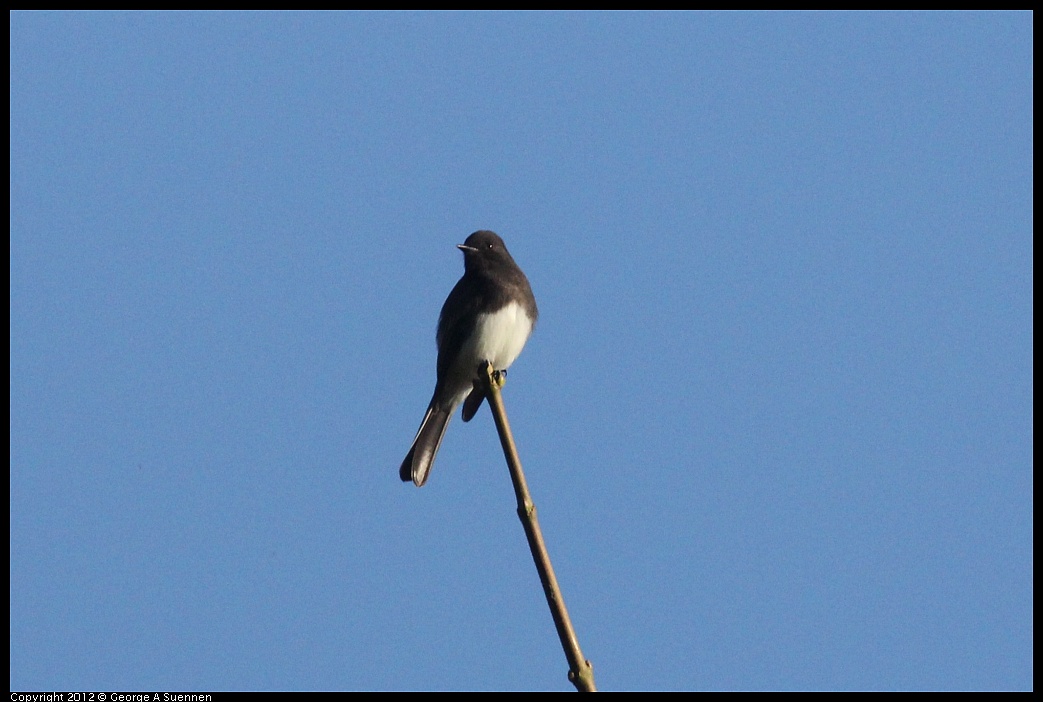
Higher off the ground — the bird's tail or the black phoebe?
the black phoebe

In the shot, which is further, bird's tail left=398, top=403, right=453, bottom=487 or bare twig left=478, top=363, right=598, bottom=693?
bird's tail left=398, top=403, right=453, bottom=487

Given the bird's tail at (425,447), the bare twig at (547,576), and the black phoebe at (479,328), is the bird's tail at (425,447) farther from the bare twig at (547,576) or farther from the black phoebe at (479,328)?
the bare twig at (547,576)

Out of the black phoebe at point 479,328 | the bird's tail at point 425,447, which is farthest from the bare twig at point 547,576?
the black phoebe at point 479,328

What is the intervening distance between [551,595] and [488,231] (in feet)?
19.1

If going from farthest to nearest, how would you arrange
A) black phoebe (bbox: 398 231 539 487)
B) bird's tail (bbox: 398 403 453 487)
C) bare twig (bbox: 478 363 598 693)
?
black phoebe (bbox: 398 231 539 487)
bird's tail (bbox: 398 403 453 487)
bare twig (bbox: 478 363 598 693)

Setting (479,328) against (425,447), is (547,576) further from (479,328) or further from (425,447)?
(479,328)

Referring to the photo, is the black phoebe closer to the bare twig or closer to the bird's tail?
the bird's tail

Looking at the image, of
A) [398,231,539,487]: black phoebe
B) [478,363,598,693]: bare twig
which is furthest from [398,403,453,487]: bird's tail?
[478,363,598,693]: bare twig

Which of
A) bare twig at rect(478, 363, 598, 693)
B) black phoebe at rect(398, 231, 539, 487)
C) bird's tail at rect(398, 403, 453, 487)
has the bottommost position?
bare twig at rect(478, 363, 598, 693)

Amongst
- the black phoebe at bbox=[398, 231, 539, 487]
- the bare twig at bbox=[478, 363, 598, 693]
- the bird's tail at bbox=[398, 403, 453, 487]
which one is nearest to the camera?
the bare twig at bbox=[478, 363, 598, 693]
